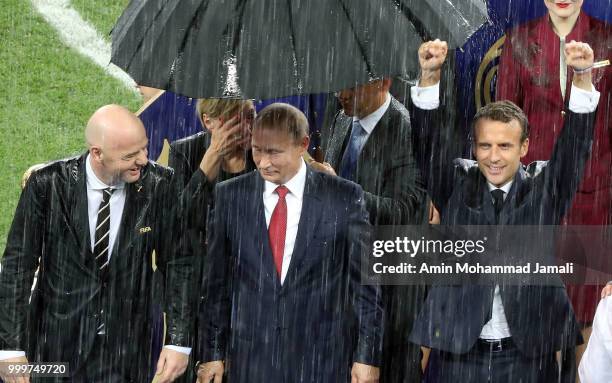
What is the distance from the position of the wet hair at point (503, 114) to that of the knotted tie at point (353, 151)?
554 millimetres

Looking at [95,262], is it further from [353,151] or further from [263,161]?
[353,151]

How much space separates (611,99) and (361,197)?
1.28m

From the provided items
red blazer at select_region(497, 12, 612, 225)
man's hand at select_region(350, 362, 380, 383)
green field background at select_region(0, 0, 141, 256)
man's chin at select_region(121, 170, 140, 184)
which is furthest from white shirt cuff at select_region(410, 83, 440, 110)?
green field background at select_region(0, 0, 141, 256)

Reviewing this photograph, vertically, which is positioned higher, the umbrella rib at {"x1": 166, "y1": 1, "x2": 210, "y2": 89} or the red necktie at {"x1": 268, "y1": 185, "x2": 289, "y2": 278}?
the umbrella rib at {"x1": 166, "y1": 1, "x2": 210, "y2": 89}

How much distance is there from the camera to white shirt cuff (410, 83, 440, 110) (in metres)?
6.12

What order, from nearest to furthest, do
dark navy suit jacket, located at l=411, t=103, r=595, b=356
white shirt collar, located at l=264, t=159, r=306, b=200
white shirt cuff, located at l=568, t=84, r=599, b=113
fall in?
white shirt cuff, located at l=568, t=84, r=599, b=113 → dark navy suit jacket, located at l=411, t=103, r=595, b=356 → white shirt collar, located at l=264, t=159, r=306, b=200

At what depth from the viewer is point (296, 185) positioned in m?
6.30

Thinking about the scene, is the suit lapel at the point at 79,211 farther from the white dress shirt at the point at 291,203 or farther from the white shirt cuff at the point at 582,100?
the white shirt cuff at the point at 582,100

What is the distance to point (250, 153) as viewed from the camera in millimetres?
6602

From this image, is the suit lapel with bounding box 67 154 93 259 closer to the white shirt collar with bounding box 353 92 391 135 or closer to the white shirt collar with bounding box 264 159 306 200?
the white shirt collar with bounding box 264 159 306 200

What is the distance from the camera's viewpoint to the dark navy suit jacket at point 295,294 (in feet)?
20.5

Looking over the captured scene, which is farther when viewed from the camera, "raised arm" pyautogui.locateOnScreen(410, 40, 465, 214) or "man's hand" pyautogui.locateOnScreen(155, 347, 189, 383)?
→ "man's hand" pyautogui.locateOnScreen(155, 347, 189, 383)

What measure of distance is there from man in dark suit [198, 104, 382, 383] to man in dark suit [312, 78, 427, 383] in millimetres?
220

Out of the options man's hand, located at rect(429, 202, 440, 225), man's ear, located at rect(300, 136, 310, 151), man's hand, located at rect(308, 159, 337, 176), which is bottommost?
man's hand, located at rect(429, 202, 440, 225)
